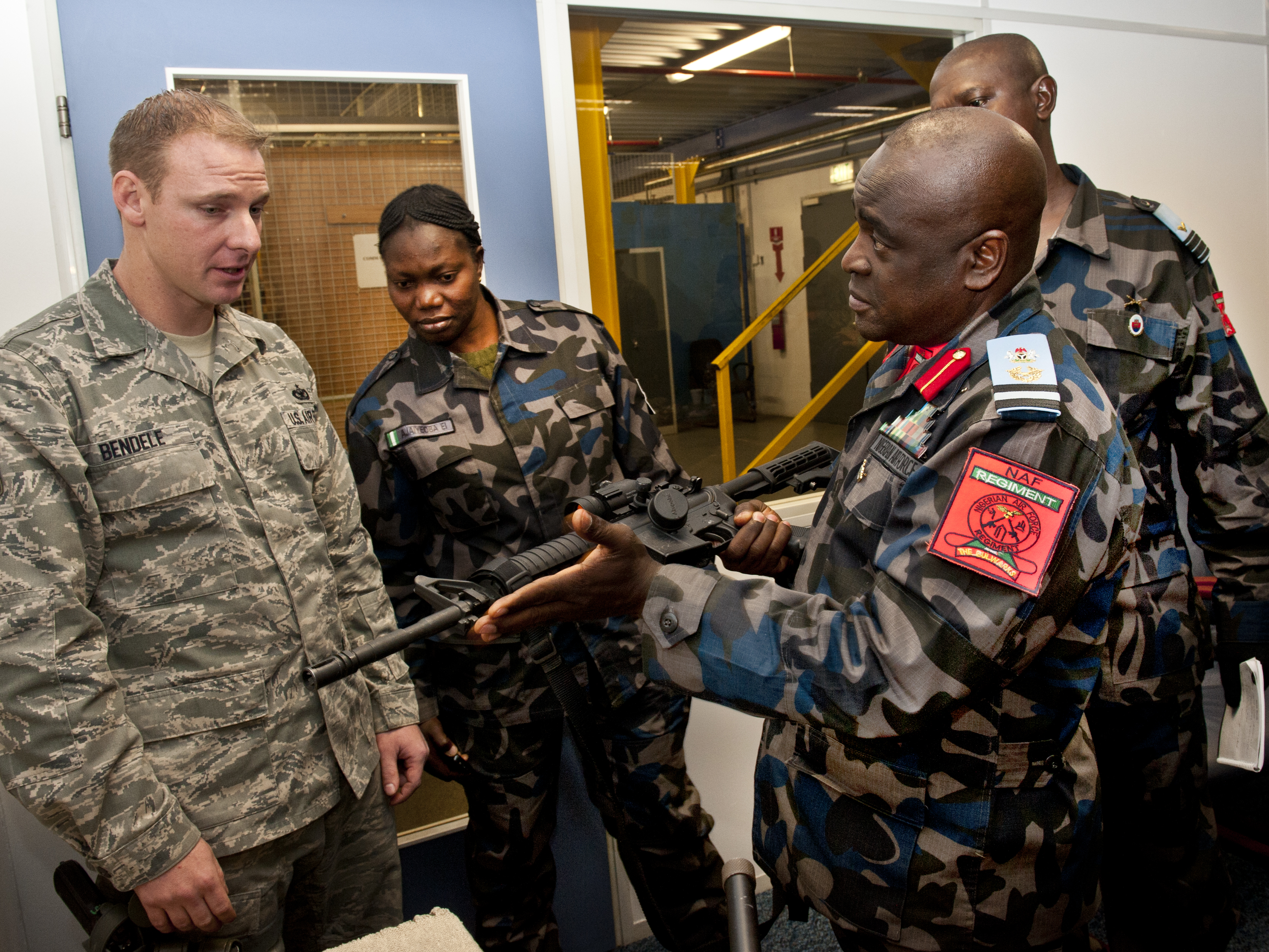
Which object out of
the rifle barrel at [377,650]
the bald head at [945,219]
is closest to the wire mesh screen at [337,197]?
the rifle barrel at [377,650]

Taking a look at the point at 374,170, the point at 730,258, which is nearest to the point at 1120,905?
the point at 730,258

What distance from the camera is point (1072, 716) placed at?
1.10 meters

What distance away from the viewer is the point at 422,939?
0.92m

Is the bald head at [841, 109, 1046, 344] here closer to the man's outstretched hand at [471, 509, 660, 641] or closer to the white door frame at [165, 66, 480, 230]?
the man's outstretched hand at [471, 509, 660, 641]

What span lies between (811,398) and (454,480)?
1.43 metres

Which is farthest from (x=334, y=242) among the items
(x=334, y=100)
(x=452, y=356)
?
(x=452, y=356)

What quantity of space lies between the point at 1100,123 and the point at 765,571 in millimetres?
2155

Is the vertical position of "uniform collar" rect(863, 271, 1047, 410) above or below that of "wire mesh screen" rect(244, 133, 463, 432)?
below

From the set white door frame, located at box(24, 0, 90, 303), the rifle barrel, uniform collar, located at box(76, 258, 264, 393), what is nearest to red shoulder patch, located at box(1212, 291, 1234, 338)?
the rifle barrel

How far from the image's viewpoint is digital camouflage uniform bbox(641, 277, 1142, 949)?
0.94 m

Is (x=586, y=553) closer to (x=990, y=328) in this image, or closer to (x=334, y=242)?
(x=990, y=328)

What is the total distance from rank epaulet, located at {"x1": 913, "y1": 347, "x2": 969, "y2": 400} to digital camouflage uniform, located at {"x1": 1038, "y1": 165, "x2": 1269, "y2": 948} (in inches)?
32.1

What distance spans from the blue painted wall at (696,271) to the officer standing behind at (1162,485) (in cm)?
84

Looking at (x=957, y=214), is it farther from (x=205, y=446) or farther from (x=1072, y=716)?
(x=205, y=446)
